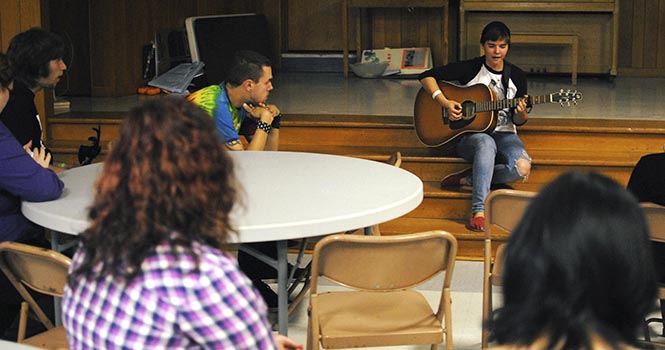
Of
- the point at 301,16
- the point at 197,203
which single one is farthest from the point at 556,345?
the point at 301,16

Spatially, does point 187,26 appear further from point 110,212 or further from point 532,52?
point 110,212

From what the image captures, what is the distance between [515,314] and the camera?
1.41 metres

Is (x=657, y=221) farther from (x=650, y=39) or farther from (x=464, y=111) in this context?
(x=650, y=39)

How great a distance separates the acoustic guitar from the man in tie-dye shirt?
1.10 meters

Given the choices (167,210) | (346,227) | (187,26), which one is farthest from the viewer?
(187,26)

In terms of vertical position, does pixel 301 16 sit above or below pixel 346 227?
above

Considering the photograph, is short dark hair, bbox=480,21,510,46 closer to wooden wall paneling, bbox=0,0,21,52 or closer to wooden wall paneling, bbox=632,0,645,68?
wooden wall paneling, bbox=0,0,21,52

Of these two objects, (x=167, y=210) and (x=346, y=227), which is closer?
(x=167, y=210)

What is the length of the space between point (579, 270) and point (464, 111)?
4.13 m

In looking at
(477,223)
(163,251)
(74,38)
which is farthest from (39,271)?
(74,38)

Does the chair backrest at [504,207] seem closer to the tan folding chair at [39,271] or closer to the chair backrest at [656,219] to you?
the chair backrest at [656,219]

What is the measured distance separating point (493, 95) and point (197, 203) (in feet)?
12.0

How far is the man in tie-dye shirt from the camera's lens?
466 centimetres

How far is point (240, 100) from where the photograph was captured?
4.72 metres
